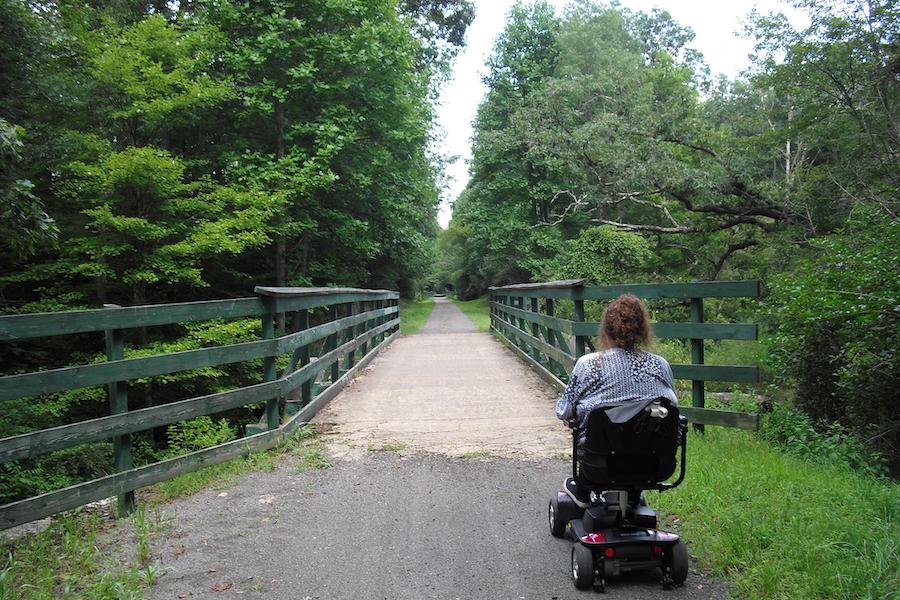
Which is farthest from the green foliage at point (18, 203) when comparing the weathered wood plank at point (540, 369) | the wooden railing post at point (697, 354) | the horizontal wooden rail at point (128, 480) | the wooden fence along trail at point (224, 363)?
the wooden railing post at point (697, 354)

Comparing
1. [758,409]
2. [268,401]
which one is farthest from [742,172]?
[268,401]

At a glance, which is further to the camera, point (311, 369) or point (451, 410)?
point (451, 410)

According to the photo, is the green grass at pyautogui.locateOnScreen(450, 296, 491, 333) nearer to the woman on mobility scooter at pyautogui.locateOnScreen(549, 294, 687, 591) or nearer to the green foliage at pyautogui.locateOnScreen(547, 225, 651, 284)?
the green foliage at pyautogui.locateOnScreen(547, 225, 651, 284)

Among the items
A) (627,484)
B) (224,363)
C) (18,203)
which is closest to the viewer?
(627,484)

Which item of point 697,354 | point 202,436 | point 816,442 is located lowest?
point 202,436

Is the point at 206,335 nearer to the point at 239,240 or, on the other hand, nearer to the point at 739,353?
the point at 239,240

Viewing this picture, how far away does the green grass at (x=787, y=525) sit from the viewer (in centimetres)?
248

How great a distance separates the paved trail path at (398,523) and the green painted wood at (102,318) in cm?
117

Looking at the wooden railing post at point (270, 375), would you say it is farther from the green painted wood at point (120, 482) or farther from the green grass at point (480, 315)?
the green grass at point (480, 315)

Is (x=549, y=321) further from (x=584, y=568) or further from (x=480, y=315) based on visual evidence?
(x=480, y=315)

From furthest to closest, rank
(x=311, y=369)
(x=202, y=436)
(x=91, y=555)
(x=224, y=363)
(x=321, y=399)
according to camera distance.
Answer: (x=202, y=436)
(x=321, y=399)
(x=311, y=369)
(x=224, y=363)
(x=91, y=555)

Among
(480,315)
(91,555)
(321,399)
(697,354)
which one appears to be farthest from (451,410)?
(480,315)

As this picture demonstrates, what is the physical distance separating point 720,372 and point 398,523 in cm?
287

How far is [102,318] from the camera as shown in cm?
349
